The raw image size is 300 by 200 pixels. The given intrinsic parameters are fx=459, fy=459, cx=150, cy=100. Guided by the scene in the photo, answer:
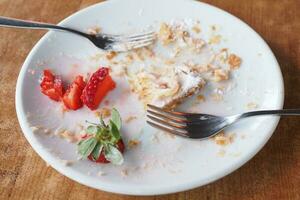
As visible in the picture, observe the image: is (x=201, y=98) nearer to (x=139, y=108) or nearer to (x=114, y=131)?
(x=139, y=108)

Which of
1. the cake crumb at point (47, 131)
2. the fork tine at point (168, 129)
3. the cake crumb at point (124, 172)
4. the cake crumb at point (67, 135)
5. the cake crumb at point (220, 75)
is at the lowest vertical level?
the cake crumb at point (47, 131)

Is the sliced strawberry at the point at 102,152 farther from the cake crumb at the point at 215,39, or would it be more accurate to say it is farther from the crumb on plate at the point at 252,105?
the cake crumb at the point at 215,39

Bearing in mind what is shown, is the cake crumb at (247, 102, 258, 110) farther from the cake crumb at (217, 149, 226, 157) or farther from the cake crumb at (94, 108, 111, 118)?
the cake crumb at (94, 108, 111, 118)

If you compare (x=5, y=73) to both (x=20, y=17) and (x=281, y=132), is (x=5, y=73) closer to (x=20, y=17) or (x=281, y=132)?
(x=20, y=17)

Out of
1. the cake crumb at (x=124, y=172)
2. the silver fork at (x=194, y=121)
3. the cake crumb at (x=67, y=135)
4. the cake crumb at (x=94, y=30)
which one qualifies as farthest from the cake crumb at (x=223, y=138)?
the cake crumb at (x=94, y=30)

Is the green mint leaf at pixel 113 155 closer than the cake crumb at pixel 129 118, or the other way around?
the green mint leaf at pixel 113 155

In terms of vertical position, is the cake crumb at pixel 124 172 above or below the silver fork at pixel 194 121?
below

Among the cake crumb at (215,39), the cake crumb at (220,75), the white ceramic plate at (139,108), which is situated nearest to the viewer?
the white ceramic plate at (139,108)

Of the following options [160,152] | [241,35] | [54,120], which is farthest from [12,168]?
[241,35]

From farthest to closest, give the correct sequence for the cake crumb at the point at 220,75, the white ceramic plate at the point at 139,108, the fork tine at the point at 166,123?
1. the cake crumb at the point at 220,75
2. the fork tine at the point at 166,123
3. the white ceramic plate at the point at 139,108
